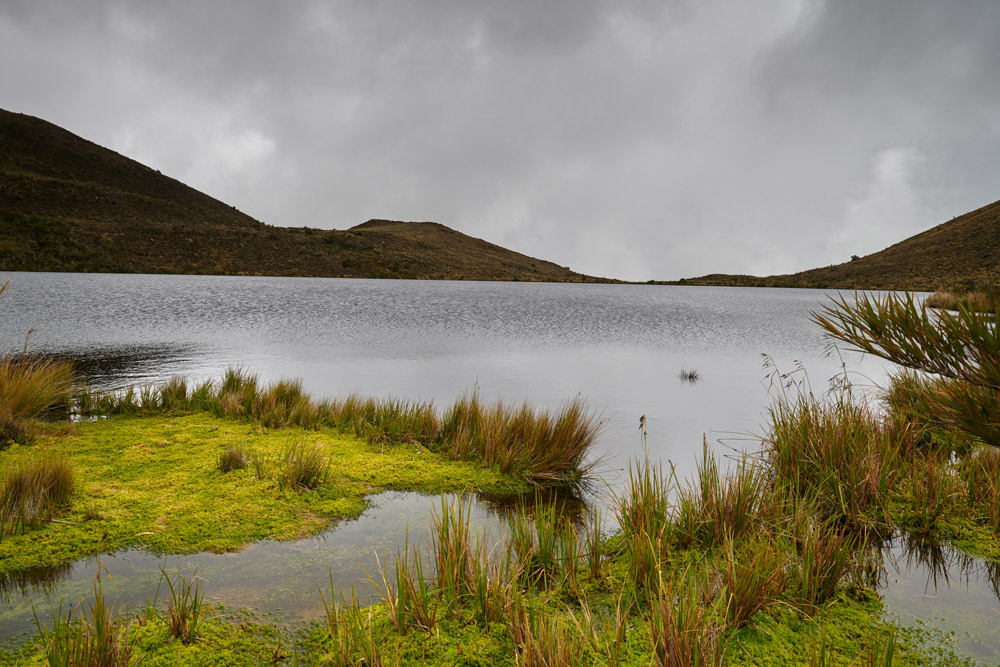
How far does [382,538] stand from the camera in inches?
168

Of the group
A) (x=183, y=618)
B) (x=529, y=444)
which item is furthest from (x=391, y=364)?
(x=183, y=618)

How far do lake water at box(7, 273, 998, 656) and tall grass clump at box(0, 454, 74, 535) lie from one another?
2.46 feet

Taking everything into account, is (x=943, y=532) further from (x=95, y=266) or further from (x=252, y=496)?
(x=95, y=266)

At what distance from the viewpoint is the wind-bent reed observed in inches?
247

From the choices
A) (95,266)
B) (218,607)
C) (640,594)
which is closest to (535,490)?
(640,594)

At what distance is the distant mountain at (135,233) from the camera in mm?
40906

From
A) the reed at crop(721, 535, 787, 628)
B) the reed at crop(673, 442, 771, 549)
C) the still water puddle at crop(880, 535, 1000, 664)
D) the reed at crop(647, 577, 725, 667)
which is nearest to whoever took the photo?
the reed at crop(647, 577, 725, 667)

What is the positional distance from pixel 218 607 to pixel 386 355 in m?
12.2

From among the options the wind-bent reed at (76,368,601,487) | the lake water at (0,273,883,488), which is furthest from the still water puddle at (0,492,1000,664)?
the lake water at (0,273,883,488)

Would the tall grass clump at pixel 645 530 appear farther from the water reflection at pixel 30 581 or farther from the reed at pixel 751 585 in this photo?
the water reflection at pixel 30 581

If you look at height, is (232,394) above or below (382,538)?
above

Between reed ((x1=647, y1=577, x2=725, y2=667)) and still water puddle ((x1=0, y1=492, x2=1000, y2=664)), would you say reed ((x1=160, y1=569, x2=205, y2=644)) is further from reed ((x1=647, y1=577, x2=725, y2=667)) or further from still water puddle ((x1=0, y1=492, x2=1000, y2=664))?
reed ((x1=647, y1=577, x2=725, y2=667))

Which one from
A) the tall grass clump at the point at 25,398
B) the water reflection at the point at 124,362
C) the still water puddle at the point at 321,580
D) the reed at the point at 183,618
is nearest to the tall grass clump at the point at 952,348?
the still water puddle at the point at 321,580

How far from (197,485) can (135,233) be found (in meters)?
52.8
